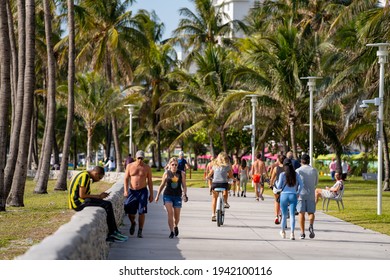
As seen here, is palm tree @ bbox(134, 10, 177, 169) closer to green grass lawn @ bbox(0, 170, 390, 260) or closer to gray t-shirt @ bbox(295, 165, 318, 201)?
green grass lawn @ bbox(0, 170, 390, 260)

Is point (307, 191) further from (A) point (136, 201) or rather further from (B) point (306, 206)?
(A) point (136, 201)

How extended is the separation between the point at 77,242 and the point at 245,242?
7.25 m

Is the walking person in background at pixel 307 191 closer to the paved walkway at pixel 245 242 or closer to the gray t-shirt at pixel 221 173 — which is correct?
the paved walkway at pixel 245 242

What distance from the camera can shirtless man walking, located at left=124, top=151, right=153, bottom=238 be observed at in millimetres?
15461

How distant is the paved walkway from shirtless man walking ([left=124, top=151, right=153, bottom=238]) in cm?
52

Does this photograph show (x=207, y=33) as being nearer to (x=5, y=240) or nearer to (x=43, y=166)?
(x=43, y=166)

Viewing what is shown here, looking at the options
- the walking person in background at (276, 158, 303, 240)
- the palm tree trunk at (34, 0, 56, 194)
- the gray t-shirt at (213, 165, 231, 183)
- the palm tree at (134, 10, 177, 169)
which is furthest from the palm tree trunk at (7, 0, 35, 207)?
the palm tree at (134, 10, 177, 169)

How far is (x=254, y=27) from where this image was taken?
6562cm

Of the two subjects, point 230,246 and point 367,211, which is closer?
point 230,246

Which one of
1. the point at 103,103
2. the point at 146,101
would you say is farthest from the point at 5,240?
the point at 146,101

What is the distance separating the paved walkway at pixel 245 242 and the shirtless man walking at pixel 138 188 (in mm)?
515

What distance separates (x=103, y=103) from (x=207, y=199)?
2955cm

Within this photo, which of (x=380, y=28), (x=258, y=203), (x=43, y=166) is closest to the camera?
(x=258, y=203)

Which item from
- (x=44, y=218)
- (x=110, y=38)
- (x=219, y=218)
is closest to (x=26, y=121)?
(x=44, y=218)
